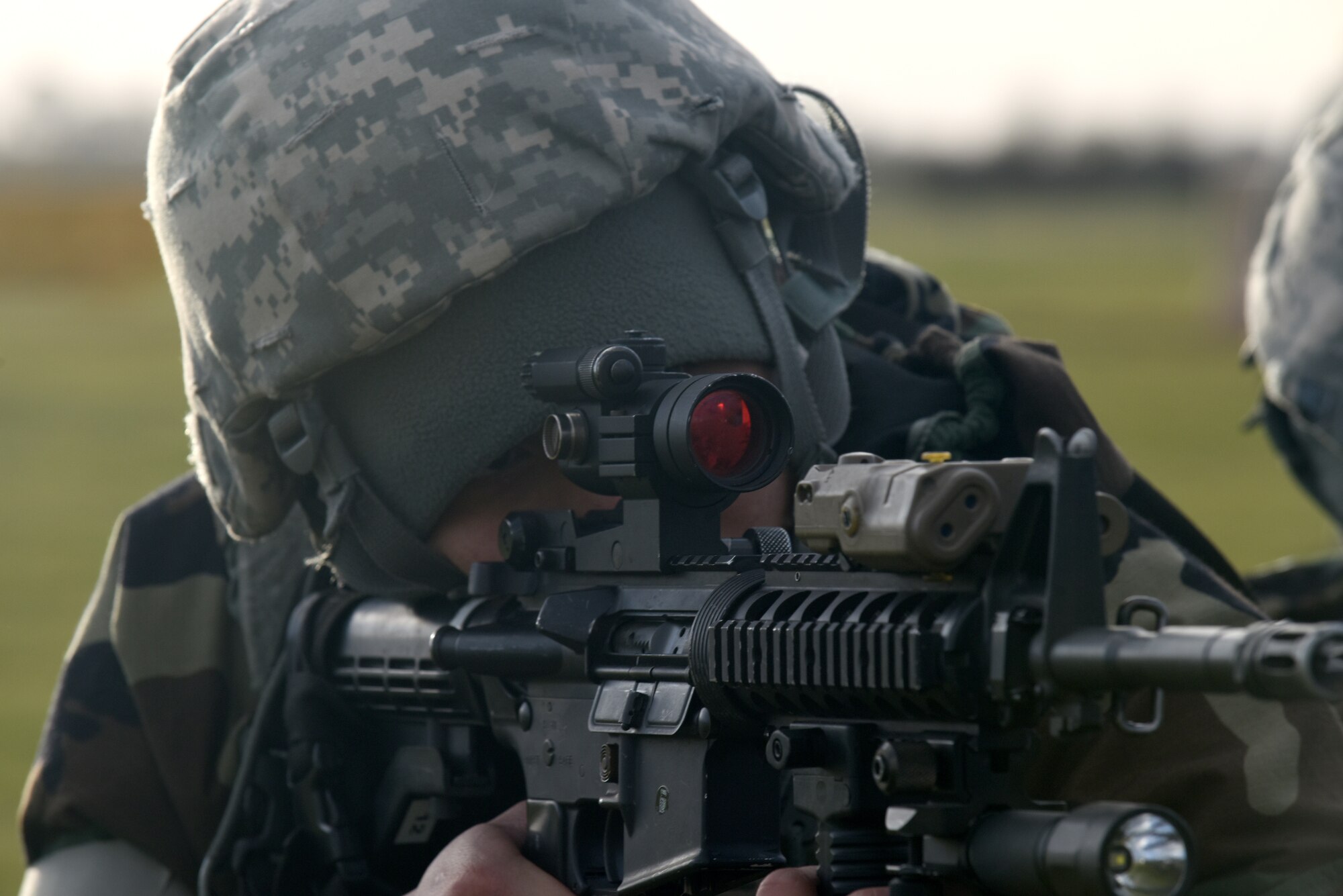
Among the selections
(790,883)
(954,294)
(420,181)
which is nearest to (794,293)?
(420,181)

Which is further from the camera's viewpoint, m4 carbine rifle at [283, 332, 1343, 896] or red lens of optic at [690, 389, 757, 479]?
red lens of optic at [690, 389, 757, 479]

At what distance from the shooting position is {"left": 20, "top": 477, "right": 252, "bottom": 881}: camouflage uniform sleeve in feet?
12.4

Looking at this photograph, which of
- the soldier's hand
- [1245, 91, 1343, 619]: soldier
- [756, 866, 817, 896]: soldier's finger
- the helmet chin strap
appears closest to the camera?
[756, 866, 817, 896]: soldier's finger

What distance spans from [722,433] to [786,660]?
17.1 inches

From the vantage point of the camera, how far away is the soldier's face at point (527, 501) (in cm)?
288

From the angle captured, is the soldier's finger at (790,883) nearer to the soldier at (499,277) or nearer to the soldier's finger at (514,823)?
the soldier at (499,277)

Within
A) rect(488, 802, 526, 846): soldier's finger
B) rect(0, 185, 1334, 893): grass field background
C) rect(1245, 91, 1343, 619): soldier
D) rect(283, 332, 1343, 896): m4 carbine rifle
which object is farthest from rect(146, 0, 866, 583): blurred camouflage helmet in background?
rect(0, 185, 1334, 893): grass field background

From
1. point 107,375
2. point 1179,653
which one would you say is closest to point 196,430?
point 1179,653

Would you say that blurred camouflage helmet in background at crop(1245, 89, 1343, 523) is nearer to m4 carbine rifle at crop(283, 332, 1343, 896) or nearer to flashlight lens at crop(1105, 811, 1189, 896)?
m4 carbine rifle at crop(283, 332, 1343, 896)

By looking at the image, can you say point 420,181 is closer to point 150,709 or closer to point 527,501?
point 527,501

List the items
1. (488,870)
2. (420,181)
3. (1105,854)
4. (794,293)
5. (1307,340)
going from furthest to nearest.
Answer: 1. (1307,340)
2. (794,293)
3. (420,181)
4. (488,870)
5. (1105,854)

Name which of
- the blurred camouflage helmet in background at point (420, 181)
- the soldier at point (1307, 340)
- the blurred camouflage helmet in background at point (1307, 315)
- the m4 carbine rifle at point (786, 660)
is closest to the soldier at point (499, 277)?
the blurred camouflage helmet in background at point (420, 181)

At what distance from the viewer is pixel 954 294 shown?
1983cm

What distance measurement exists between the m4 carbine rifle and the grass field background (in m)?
4.01
